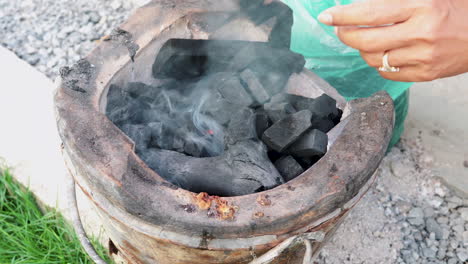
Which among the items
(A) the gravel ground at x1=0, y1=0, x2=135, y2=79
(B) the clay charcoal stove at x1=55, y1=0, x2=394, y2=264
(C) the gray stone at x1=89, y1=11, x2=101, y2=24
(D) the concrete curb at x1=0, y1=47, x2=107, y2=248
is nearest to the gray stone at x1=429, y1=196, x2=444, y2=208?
(B) the clay charcoal stove at x1=55, y1=0, x2=394, y2=264

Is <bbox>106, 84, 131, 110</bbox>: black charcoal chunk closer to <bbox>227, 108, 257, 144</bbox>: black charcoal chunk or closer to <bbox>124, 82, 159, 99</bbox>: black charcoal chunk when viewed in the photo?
<bbox>124, 82, 159, 99</bbox>: black charcoal chunk

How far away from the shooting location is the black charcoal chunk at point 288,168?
1654 millimetres

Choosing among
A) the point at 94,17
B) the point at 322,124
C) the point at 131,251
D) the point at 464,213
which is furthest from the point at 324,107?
the point at 94,17

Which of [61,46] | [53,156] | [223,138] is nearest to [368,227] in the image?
[223,138]

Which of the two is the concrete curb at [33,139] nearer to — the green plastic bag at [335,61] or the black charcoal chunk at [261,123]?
the black charcoal chunk at [261,123]

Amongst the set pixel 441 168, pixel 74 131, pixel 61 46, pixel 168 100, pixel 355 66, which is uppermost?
pixel 74 131

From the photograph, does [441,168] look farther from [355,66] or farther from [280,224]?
[280,224]

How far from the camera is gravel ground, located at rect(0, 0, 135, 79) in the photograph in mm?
3535

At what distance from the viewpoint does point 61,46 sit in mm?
3613

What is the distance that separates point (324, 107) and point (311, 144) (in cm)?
22

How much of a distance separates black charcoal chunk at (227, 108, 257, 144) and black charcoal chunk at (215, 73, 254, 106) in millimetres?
127

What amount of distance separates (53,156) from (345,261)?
6.07 ft

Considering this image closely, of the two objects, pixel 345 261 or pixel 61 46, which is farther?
pixel 61 46

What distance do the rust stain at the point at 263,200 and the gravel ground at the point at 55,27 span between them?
2.52 meters
